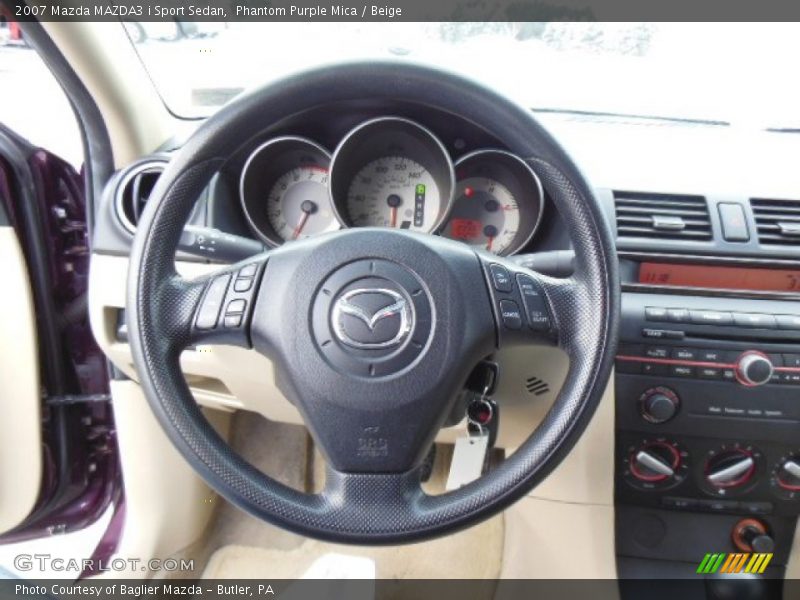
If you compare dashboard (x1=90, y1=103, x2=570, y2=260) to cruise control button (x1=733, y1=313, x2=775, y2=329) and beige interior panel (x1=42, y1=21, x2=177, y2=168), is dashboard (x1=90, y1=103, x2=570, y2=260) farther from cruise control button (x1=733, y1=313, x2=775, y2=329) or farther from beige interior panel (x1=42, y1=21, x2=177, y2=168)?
cruise control button (x1=733, y1=313, x2=775, y2=329)

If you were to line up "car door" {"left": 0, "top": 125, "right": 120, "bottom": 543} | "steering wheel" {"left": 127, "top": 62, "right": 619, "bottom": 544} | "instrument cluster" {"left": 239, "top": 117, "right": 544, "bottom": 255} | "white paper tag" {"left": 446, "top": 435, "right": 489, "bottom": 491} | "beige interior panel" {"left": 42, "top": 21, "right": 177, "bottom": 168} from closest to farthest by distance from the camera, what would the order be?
"steering wheel" {"left": 127, "top": 62, "right": 619, "bottom": 544}, "white paper tag" {"left": 446, "top": 435, "right": 489, "bottom": 491}, "beige interior panel" {"left": 42, "top": 21, "right": 177, "bottom": 168}, "instrument cluster" {"left": 239, "top": 117, "right": 544, "bottom": 255}, "car door" {"left": 0, "top": 125, "right": 120, "bottom": 543}

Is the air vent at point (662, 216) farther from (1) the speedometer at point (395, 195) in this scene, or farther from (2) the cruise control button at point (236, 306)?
(2) the cruise control button at point (236, 306)

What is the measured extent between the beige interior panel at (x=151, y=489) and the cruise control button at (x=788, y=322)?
116cm

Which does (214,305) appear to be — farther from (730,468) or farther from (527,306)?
(730,468)

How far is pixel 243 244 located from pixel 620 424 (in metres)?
0.71

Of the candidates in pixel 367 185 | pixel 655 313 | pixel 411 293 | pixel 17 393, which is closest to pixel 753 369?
pixel 655 313

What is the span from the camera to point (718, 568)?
51.6 inches

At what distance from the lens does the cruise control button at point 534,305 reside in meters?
0.85

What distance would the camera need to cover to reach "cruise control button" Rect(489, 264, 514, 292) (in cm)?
85

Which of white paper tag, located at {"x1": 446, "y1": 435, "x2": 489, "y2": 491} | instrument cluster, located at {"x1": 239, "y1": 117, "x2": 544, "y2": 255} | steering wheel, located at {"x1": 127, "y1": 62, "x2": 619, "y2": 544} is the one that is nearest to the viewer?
steering wheel, located at {"x1": 127, "y1": 62, "x2": 619, "y2": 544}

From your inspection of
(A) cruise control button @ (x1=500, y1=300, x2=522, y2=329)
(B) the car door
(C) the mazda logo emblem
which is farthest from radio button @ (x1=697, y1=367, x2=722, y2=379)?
(B) the car door

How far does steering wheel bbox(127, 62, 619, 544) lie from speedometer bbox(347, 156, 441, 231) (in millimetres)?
372

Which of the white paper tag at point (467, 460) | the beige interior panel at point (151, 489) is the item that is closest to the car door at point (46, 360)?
the beige interior panel at point (151, 489)

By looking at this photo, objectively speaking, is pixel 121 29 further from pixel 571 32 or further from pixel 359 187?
pixel 571 32
